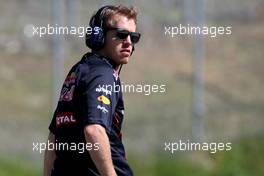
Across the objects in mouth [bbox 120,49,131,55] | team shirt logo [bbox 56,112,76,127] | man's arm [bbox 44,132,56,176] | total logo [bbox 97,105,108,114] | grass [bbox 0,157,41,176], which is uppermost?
mouth [bbox 120,49,131,55]

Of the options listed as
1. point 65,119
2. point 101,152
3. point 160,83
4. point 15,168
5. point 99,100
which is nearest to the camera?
point 101,152

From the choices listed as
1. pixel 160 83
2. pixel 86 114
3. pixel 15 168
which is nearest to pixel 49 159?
pixel 86 114

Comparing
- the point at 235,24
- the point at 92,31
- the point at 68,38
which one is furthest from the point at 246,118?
the point at 92,31

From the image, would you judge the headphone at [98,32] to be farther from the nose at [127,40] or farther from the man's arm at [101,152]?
the man's arm at [101,152]

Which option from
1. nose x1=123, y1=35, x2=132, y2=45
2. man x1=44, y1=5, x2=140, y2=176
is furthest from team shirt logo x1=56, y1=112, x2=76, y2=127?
nose x1=123, y1=35, x2=132, y2=45

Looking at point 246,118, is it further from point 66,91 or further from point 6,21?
point 66,91

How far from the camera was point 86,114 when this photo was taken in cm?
504

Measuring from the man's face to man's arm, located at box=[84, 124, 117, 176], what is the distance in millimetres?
465

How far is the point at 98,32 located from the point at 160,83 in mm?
5083

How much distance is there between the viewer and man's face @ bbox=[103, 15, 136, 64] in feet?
17.3

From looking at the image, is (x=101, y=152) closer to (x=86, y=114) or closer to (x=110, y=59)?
(x=86, y=114)

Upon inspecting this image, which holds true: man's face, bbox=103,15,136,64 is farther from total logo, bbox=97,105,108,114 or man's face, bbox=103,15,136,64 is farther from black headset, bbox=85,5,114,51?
total logo, bbox=97,105,108,114

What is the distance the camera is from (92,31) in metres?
5.26

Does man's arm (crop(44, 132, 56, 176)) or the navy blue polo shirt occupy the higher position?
the navy blue polo shirt
